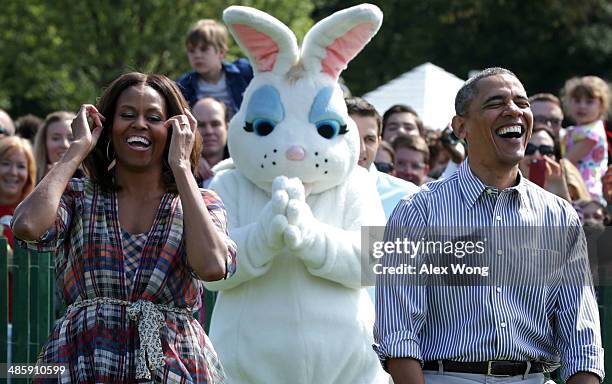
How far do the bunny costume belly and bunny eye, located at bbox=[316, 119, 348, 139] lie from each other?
469 mm

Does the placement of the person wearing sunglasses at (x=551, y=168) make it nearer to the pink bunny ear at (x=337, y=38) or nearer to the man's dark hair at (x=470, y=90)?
the pink bunny ear at (x=337, y=38)

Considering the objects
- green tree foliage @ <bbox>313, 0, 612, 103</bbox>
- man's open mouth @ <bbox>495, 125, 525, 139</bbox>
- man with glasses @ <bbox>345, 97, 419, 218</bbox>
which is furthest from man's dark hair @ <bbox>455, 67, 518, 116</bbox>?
green tree foliage @ <bbox>313, 0, 612, 103</bbox>

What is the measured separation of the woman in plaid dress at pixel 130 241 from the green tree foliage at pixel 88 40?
19447 millimetres

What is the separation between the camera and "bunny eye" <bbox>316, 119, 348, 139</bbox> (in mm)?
6777

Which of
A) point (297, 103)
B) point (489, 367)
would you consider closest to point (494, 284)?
point (489, 367)

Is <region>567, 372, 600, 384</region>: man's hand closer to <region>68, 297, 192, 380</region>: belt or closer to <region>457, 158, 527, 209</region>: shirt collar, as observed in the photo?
<region>457, 158, 527, 209</region>: shirt collar

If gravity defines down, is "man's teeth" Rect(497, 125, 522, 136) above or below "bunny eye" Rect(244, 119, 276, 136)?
below

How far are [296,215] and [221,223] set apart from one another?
4.56 ft

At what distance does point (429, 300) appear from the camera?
5102mm

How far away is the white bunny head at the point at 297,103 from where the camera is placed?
264 inches

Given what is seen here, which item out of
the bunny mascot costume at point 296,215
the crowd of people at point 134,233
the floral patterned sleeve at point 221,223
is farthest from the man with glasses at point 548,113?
the floral patterned sleeve at point 221,223

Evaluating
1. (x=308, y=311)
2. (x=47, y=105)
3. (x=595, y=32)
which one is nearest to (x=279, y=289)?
(x=308, y=311)

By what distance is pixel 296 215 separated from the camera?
21.0ft

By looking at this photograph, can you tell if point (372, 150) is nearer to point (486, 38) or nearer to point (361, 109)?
point (361, 109)
